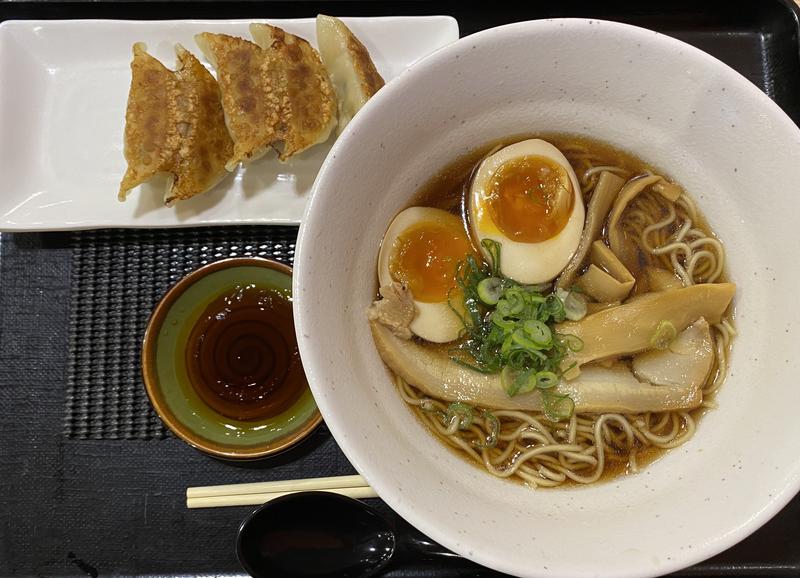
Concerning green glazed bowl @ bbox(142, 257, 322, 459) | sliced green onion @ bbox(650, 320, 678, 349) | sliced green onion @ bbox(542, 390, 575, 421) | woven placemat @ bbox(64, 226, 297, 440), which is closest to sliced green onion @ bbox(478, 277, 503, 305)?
sliced green onion @ bbox(542, 390, 575, 421)

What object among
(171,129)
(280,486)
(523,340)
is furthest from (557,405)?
(171,129)

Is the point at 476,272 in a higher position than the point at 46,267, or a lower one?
higher

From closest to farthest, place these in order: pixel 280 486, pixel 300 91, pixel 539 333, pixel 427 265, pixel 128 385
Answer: pixel 539 333
pixel 427 265
pixel 280 486
pixel 128 385
pixel 300 91

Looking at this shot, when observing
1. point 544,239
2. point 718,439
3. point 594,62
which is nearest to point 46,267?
point 544,239

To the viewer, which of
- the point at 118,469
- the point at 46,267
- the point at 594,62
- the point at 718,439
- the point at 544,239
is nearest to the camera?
the point at 594,62

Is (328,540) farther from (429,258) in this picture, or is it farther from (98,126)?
(98,126)

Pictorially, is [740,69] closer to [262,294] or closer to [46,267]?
[262,294]

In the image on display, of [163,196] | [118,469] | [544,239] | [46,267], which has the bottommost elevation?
[118,469]

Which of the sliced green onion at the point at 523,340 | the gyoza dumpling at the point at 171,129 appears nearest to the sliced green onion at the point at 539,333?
the sliced green onion at the point at 523,340
